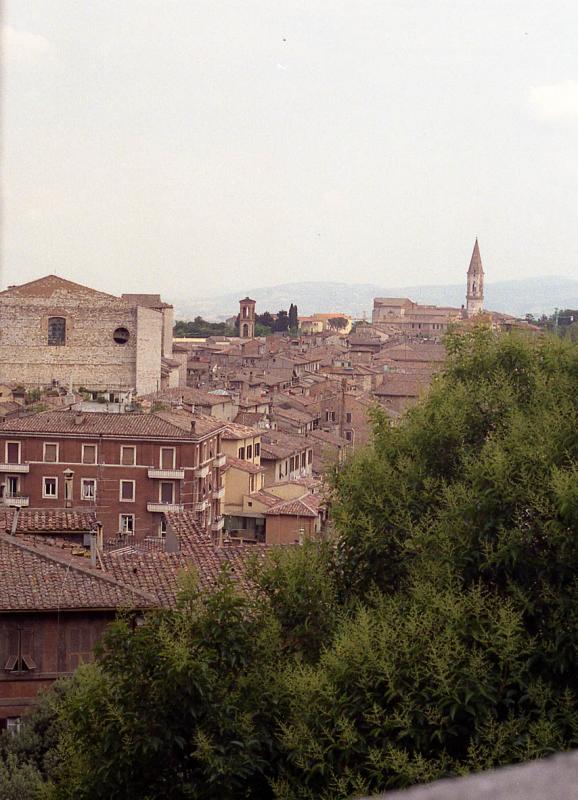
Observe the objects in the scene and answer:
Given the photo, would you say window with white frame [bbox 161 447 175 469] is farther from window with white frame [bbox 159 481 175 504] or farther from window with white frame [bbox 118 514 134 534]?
window with white frame [bbox 118 514 134 534]

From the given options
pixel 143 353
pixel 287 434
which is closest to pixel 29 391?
pixel 143 353

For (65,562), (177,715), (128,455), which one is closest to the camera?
(177,715)

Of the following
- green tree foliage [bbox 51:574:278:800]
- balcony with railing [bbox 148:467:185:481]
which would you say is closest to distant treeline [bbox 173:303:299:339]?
balcony with railing [bbox 148:467:185:481]

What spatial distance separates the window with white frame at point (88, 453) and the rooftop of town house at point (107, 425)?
0.75ft

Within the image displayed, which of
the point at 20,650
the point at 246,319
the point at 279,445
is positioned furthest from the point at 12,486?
the point at 246,319

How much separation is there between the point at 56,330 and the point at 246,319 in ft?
138

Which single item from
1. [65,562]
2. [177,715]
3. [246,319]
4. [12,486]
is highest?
[246,319]

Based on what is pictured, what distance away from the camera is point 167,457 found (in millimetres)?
23016

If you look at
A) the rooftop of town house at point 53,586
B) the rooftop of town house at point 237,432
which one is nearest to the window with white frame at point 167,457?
the rooftop of town house at point 237,432

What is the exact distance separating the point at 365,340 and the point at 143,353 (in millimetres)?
34556

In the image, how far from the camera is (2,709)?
375 inches

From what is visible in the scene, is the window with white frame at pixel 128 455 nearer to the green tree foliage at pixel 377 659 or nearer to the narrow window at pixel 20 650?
the narrow window at pixel 20 650

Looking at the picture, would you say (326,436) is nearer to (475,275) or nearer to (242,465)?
(242,465)

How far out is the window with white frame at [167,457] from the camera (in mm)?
22969
